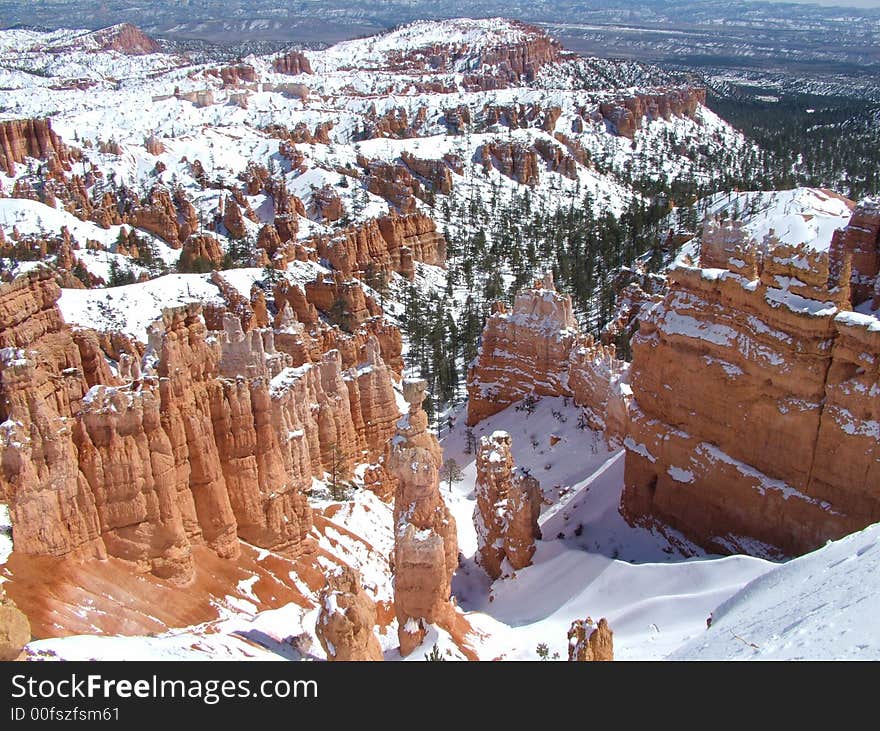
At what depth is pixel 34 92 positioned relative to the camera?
141375 mm

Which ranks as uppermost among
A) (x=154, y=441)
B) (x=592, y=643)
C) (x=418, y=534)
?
(x=154, y=441)

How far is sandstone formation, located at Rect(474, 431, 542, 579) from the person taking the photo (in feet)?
67.3

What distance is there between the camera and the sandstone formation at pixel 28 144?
Result: 84.2 metres

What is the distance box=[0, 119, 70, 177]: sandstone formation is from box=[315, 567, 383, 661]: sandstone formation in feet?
280

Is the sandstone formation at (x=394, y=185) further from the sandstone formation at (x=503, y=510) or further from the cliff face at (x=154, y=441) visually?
the sandstone formation at (x=503, y=510)

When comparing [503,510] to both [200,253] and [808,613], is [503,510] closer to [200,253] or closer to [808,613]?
[808,613]

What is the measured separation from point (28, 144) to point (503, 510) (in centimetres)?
8948

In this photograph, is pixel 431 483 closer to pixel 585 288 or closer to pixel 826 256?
pixel 826 256

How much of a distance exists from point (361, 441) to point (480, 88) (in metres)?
153

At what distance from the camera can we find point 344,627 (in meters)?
11.9

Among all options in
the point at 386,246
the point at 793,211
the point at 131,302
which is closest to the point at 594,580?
the point at 131,302

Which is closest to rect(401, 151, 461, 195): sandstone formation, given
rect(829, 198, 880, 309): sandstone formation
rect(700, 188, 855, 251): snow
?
rect(700, 188, 855, 251): snow

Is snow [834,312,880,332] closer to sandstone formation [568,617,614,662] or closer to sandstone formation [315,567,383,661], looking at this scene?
sandstone formation [568,617,614,662]
